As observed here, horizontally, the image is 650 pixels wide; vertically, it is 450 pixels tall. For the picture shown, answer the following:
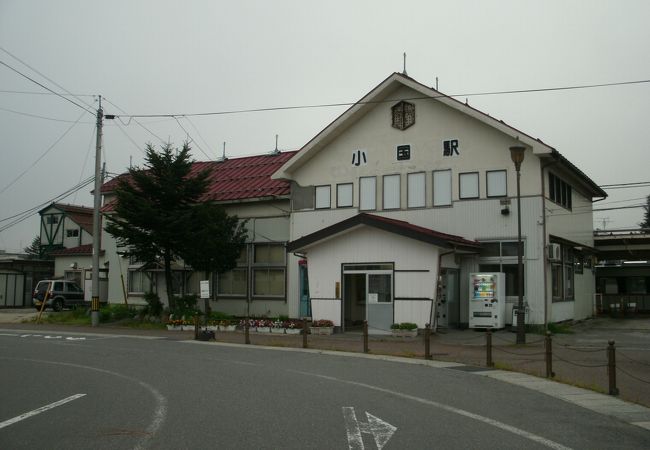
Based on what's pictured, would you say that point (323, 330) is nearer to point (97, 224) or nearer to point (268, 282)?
point (268, 282)

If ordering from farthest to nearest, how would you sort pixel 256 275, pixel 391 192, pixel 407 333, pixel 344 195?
pixel 256 275
pixel 344 195
pixel 391 192
pixel 407 333

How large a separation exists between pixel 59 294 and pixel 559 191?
2930 centimetres

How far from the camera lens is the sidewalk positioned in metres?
12.8

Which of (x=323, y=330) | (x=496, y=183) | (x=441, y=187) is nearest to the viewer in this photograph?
(x=323, y=330)

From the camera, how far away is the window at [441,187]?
24.1 meters

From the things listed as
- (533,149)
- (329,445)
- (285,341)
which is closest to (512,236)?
(533,149)

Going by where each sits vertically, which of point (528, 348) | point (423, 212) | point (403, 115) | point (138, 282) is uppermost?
point (403, 115)

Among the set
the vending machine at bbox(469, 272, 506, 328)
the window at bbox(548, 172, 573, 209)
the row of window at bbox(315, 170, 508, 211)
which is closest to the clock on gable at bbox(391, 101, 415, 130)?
the row of window at bbox(315, 170, 508, 211)

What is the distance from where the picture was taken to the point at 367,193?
85.0 ft

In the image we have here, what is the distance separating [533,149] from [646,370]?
10.2m

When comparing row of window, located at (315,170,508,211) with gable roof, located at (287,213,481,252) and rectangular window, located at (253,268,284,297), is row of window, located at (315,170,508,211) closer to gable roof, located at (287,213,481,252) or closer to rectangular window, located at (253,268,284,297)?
gable roof, located at (287,213,481,252)

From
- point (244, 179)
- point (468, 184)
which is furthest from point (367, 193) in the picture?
point (244, 179)

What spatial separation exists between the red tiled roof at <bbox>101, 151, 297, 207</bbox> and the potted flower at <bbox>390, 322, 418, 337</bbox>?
9.01m

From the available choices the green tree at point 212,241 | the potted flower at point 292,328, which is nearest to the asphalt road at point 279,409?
the potted flower at point 292,328
